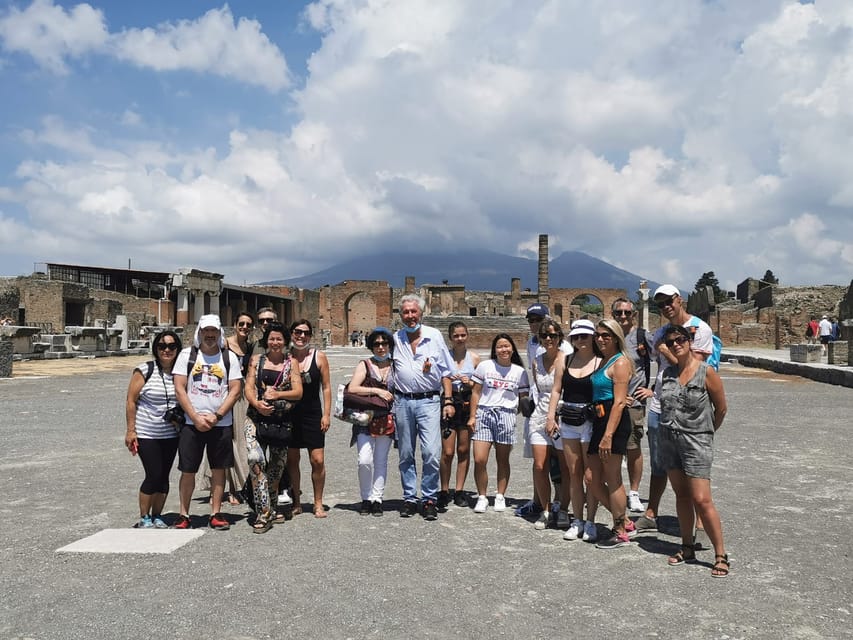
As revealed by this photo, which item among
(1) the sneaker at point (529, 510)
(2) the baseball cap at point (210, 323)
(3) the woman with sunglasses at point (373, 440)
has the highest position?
(2) the baseball cap at point (210, 323)

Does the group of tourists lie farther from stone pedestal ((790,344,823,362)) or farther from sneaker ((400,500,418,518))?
stone pedestal ((790,344,823,362))

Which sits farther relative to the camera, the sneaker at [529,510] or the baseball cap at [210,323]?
the sneaker at [529,510]

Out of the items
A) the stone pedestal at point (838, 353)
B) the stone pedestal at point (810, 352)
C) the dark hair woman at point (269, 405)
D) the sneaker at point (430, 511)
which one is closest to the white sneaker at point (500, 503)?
the sneaker at point (430, 511)

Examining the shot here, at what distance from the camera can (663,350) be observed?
430 cm

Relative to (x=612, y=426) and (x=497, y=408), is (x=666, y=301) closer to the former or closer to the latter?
(x=612, y=426)

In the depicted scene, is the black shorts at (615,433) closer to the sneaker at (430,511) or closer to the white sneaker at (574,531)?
the white sneaker at (574,531)

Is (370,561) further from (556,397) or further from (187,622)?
(556,397)

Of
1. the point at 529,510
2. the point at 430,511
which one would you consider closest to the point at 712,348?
the point at 529,510

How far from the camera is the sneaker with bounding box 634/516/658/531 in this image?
4.92m

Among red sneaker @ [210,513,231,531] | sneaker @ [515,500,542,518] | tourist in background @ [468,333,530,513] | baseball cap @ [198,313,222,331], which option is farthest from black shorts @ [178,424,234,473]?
sneaker @ [515,500,542,518]

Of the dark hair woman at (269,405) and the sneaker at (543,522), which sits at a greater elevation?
the dark hair woman at (269,405)

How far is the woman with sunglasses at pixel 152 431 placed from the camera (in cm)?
485

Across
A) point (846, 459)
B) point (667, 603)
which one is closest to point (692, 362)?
point (667, 603)

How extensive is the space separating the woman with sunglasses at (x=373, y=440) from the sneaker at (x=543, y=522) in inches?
46.5
